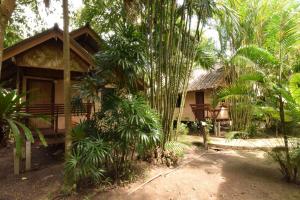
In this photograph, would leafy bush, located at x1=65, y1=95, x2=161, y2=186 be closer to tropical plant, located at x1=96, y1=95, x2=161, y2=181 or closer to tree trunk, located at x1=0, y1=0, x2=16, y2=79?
tropical plant, located at x1=96, y1=95, x2=161, y2=181

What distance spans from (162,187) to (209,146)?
479 cm

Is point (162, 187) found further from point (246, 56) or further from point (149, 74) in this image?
point (246, 56)

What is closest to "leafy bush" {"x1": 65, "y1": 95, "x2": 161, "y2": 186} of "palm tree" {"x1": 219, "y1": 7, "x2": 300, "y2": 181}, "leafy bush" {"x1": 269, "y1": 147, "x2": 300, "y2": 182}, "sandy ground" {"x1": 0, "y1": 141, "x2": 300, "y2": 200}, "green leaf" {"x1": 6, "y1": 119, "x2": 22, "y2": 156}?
"sandy ground" {"x1": 0, "y1": 141, "x2": 300, "y2": 200}

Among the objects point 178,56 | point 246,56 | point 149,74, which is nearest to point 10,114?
point 149,74

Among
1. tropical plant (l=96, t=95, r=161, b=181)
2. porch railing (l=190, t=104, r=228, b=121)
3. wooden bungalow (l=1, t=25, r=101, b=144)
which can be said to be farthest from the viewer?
porch railing (l=190, t=104, r=228, b=121)

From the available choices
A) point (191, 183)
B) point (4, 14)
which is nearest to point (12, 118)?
point (4, 14)

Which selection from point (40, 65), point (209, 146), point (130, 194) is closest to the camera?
point (130, 194)

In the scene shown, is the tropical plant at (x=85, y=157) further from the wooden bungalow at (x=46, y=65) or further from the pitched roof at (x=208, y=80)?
the pitched roof at (x=208, y=80)

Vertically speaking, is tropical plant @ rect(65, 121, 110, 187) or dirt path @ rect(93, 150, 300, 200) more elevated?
tropical plant @ rect(65, 121, 110, 187)

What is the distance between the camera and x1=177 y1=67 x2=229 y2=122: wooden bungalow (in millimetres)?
13225

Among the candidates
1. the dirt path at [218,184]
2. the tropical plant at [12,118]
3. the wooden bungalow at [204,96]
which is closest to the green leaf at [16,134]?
the tropical plant at [12,118]

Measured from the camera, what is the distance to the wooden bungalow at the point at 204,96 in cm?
1323

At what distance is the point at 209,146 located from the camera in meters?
10.0

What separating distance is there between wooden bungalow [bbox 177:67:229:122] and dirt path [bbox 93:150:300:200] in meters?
5.43
